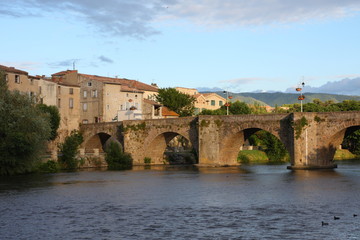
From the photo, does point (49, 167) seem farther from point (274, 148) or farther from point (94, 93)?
point (274, 148)

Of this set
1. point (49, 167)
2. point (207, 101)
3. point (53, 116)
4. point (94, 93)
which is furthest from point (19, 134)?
point (207, 101)

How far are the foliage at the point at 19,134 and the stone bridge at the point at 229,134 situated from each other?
20.0 meters

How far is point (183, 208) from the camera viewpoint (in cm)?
3475

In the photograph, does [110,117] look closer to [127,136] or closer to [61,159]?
[127,136]

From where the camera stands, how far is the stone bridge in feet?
196

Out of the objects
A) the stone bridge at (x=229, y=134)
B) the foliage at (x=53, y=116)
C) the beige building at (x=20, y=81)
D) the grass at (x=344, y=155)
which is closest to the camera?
the stone bridge at (x=229, y=134)

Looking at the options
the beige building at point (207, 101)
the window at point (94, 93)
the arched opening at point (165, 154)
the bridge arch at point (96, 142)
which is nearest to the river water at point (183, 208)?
the arched opening at point (165, 154)

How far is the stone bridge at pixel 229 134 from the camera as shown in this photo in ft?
196

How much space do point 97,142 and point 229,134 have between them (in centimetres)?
2774

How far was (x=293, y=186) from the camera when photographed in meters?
45.2

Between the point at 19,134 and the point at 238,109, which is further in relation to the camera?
the point at 238,109

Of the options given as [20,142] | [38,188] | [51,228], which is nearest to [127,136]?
[20,142]

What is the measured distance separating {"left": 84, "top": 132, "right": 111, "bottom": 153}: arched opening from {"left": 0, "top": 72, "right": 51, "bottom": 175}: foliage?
27.3m

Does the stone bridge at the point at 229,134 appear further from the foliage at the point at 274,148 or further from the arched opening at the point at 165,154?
the foliage at the point at 274,148
